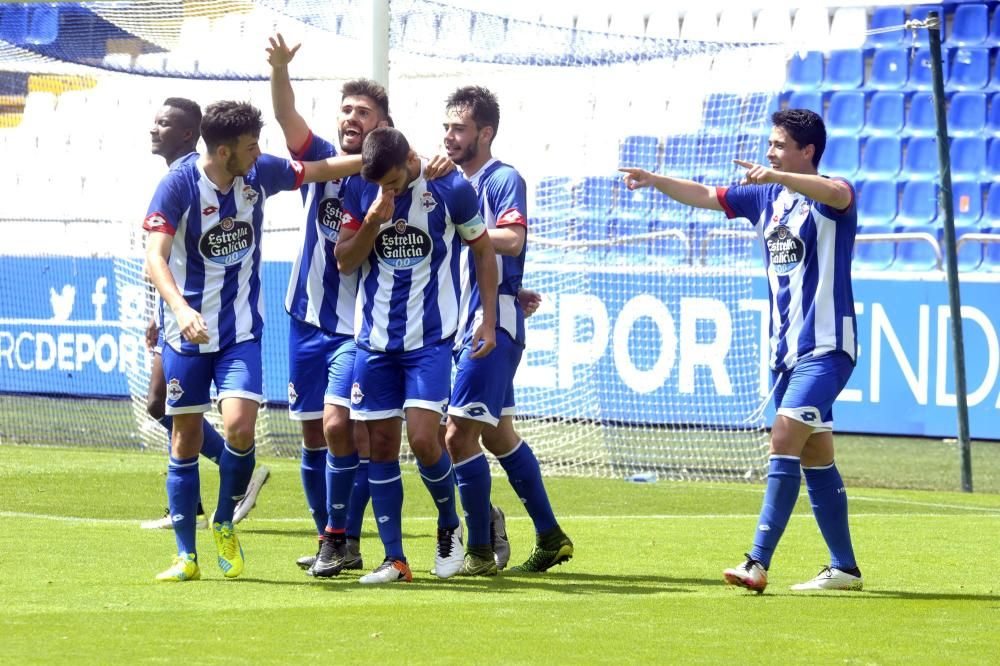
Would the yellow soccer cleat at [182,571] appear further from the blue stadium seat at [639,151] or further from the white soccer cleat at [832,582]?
the blue stadium seat at [639,151]

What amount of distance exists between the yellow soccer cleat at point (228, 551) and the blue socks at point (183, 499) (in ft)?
0.34

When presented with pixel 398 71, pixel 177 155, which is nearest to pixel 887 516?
pixel 177 155

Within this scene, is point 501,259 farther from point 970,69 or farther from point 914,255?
point 970,69

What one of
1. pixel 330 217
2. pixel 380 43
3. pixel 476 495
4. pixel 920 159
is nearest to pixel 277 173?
pixel 330 217

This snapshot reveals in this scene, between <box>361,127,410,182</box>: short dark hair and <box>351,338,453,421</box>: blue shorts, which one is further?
<box>351,338,453,421</box>: blue shorts

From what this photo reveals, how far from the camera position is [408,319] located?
6.51 metres

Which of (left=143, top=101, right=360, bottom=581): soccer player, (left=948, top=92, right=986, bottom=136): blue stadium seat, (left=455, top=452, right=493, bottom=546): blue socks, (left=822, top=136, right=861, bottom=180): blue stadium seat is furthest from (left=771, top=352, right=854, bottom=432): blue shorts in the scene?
(left=822, top=136, right=861, bottom=180): blue stadium seat

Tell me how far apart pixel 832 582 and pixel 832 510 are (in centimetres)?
30

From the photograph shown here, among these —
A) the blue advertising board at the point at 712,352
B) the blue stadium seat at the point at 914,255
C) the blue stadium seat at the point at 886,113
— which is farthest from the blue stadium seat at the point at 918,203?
the blue advertising board at the point at 712,352

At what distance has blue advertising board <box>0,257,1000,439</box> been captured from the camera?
13.8 metres

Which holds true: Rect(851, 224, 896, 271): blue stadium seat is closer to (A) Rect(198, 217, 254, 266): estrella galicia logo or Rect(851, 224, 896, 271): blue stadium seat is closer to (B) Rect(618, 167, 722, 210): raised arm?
(B) Rect(618, 167, 722, 210): raised arm

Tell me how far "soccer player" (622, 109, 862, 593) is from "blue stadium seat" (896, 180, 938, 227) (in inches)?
446

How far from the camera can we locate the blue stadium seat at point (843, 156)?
18219 millimetres

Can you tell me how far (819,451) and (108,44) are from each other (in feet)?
37.3
